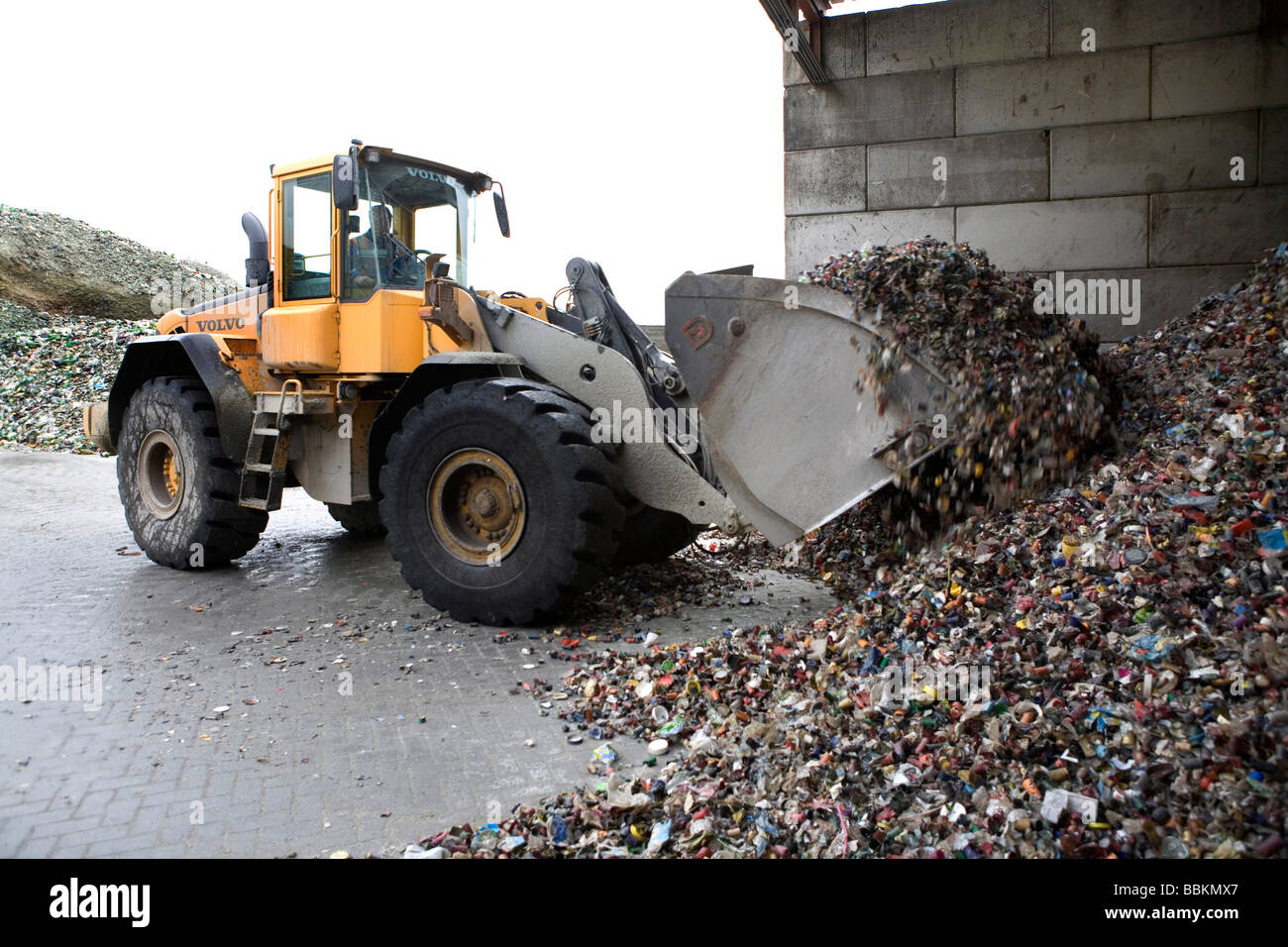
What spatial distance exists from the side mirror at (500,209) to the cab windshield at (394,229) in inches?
15.2

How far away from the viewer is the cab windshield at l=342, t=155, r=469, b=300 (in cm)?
629

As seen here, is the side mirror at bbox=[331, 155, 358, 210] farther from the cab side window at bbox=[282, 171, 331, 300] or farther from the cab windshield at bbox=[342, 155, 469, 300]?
the cab side window at bbox=[282, 171, 331, 300]

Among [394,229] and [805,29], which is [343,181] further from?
[805,29]

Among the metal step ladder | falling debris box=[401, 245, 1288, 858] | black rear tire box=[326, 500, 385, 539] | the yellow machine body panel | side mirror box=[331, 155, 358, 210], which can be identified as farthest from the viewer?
black rear tire box=[326, 500, 385, 539]

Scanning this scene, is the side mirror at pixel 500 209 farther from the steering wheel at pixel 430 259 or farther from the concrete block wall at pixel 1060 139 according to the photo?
the concrete block wall at pixel 1060 139

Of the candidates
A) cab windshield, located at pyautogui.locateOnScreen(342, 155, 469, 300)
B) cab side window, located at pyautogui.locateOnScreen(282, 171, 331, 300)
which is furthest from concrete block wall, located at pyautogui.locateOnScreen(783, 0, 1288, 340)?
cab side window, located at pyautogui.locateOnScreen(282, 171, 331, 300)

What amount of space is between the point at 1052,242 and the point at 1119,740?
5.73m

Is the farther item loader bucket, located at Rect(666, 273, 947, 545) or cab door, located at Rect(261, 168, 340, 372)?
cab door, located at Rect(261, 168, 340, 372)

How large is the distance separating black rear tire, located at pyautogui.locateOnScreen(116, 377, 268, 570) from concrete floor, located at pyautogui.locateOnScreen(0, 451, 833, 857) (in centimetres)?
25

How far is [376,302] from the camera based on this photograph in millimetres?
6266

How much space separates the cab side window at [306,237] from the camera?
653 cm
